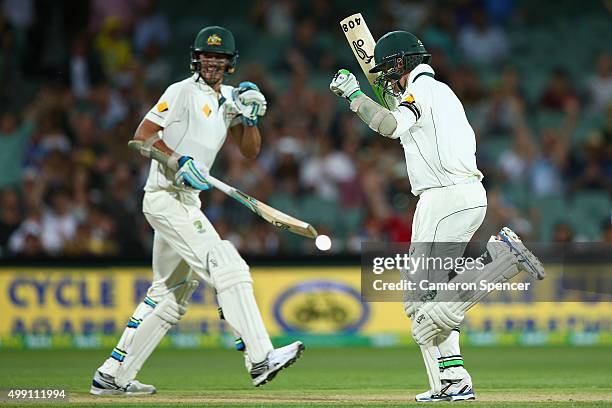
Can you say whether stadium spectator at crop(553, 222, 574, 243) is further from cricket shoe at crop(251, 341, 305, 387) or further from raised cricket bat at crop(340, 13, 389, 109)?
cricket shoe at crop(251, 341, 305, 387)

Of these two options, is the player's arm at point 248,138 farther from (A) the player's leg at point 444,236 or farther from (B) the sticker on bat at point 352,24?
(A) the player's leg at point 444,236

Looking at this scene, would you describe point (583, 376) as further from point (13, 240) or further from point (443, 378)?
point (13, 240)

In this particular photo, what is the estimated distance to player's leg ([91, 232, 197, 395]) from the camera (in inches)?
Result: 302

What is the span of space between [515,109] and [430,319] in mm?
8549

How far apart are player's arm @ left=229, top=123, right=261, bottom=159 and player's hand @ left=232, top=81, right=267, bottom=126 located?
0.14m

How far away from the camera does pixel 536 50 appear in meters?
16.4

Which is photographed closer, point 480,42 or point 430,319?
point 430,319

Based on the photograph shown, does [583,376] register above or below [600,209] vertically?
below

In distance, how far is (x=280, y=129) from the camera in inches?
575

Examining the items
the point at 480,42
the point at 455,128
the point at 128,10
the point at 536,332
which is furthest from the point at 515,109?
the point at 455,128

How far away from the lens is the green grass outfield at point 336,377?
712 centimetres

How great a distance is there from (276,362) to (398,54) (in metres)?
2.10

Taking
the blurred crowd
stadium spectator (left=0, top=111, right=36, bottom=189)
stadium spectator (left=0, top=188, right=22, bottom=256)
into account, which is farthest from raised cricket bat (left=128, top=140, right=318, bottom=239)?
stadium spectator (left=0, top=111, right=36, bottom=189)

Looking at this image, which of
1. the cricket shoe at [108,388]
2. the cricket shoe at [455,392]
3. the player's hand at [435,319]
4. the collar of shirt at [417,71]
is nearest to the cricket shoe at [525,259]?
the player's hand at [435,319]
